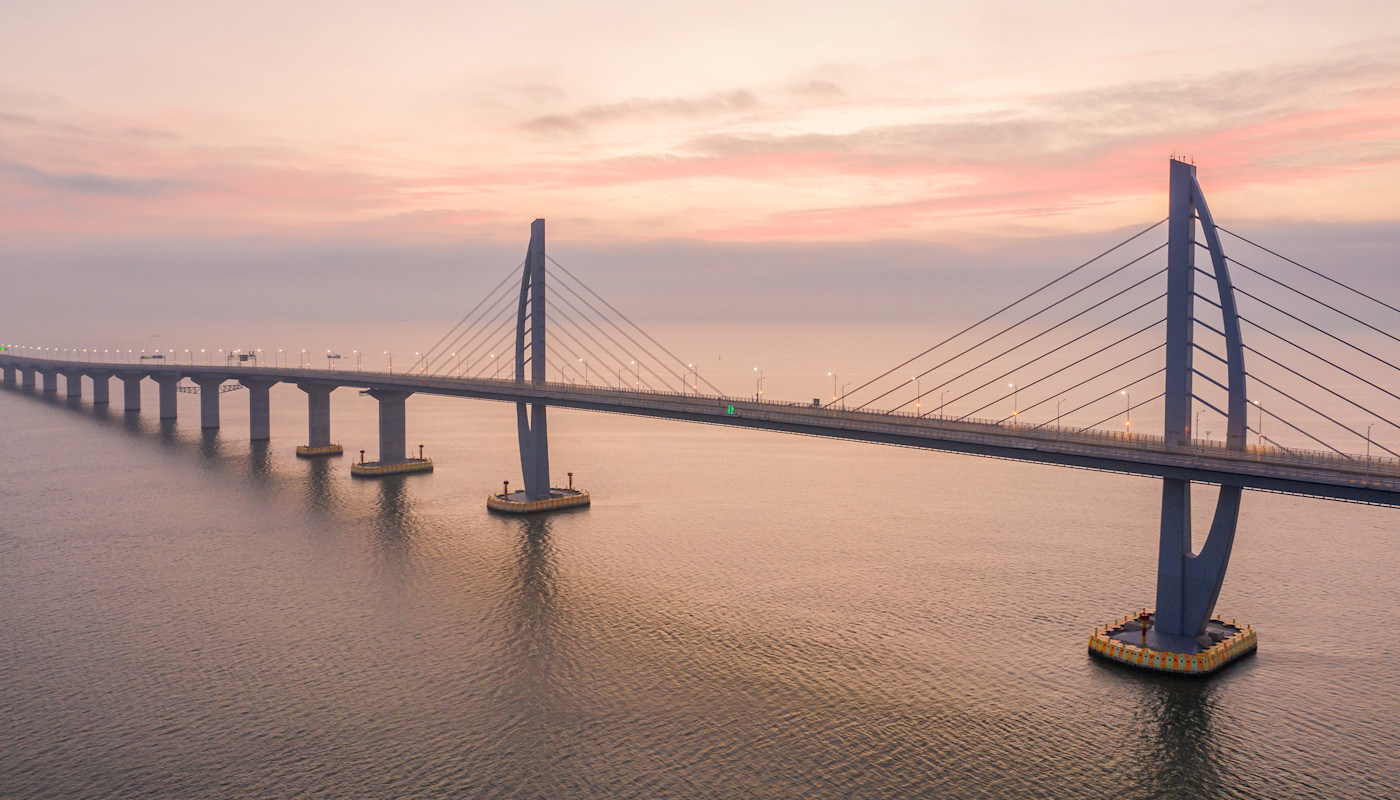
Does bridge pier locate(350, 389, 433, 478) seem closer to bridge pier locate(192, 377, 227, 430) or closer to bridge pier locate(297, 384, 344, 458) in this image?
bridge pier locate(297, 384, 344, 458)

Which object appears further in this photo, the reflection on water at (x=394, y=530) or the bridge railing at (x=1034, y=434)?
the reflection on water at (x=394, y=530)

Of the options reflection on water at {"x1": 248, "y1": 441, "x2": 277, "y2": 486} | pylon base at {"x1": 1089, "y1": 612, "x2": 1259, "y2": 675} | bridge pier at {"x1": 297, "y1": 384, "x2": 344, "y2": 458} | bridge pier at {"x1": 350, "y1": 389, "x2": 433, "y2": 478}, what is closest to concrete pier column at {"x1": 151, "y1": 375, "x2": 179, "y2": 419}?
reflection on water at {"x1": 248, "y1": 441, "x2": 277, "y2": 486}

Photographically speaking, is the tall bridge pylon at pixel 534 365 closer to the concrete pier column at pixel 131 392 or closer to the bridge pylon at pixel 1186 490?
the bridge pylon at pixel 1186 490

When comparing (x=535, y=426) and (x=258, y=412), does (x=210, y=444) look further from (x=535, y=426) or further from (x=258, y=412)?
(x=535, y=426)

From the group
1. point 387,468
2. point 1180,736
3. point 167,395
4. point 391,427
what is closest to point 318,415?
point 391,427

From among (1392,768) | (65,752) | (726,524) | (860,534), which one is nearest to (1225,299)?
(1392,768)

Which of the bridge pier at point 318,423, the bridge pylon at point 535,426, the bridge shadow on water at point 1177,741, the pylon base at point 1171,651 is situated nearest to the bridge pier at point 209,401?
the bridge pier at point 318,423
